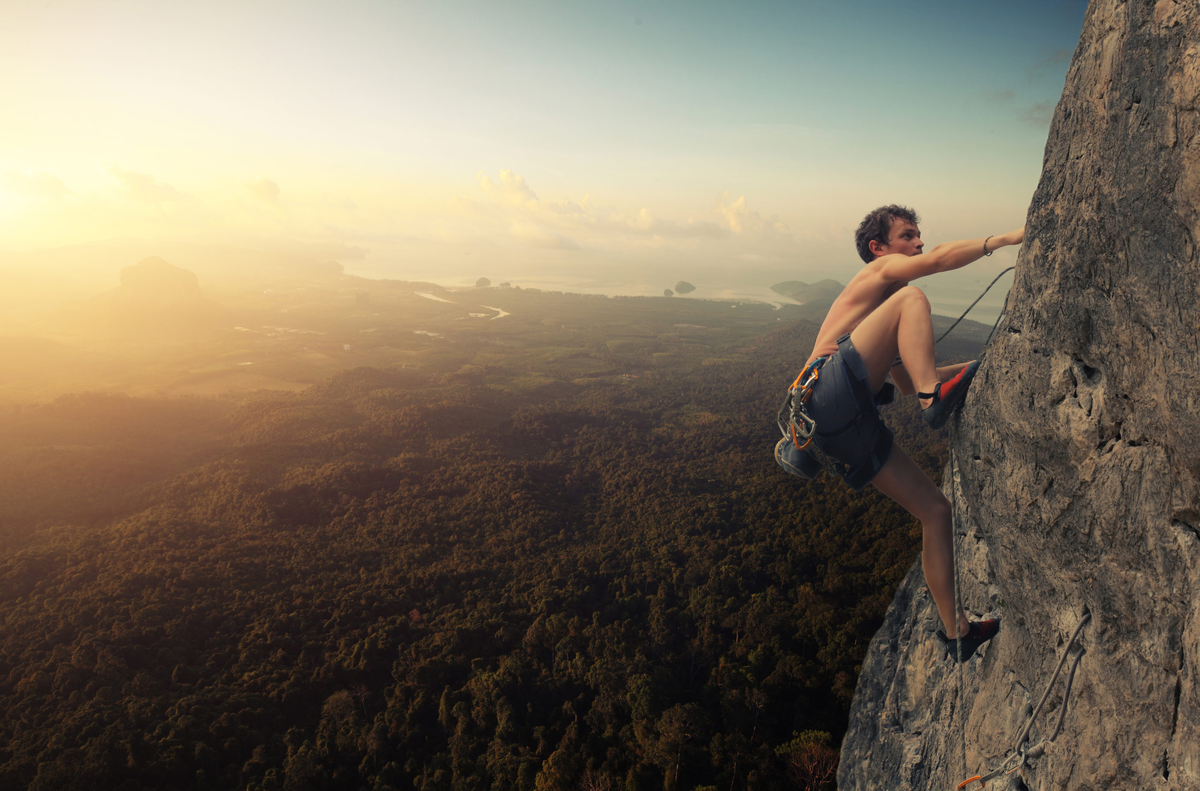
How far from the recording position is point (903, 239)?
4.88 metres

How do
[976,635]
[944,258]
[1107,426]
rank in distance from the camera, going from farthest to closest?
[976,635] < [944,258] < [1107,426]

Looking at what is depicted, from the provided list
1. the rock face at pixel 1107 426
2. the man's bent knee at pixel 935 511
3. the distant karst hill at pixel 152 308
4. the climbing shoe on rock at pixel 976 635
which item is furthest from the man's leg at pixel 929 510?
the distant karst hill at pixel 152 308

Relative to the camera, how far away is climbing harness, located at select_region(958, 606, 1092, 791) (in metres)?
4.13

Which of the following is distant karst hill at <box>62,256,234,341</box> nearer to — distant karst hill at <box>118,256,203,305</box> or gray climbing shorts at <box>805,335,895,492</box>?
distant karst hill at <box>118,256,203,305</box>

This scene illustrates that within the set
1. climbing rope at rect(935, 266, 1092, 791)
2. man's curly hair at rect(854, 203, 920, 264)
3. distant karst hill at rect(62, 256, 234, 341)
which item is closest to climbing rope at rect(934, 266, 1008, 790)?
climbing rope at rect(935, 266, 1092, 791)

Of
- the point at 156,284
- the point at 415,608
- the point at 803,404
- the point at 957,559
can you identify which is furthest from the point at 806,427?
the point at 156,284

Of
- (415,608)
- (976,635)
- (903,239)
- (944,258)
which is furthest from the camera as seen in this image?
(415,608)

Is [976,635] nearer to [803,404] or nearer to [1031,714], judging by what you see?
[1031,714]

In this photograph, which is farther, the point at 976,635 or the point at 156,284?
the point at 156,284

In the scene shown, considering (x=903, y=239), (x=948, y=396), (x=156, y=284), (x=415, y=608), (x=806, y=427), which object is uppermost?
(x=156, y=284)

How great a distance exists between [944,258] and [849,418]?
1562 millimetres

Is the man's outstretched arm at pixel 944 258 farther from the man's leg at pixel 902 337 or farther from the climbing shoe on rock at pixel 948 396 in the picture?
the climbing shoe on rock at pixel 948 396

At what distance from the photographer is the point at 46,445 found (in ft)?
139

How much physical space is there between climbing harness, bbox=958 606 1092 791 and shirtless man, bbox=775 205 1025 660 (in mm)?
1115
